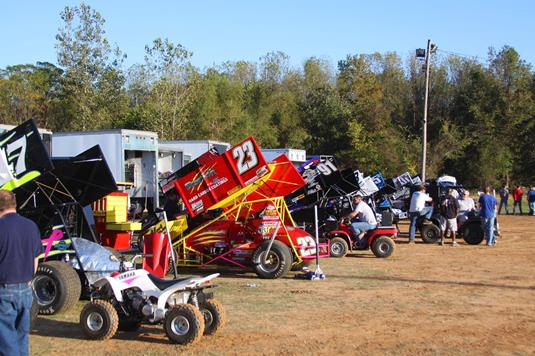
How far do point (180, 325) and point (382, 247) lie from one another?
30.8ft

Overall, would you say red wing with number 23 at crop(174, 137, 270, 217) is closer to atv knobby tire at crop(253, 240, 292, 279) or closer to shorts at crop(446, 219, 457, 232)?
atv knobby tire at crop(253, 240, 292, 279)

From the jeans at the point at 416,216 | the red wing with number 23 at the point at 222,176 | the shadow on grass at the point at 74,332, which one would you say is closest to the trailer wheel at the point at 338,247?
the red wing with number 23 at the point at 222,176

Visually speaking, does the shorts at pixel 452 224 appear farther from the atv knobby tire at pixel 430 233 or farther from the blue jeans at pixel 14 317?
the blue jeans at pixel 14 317

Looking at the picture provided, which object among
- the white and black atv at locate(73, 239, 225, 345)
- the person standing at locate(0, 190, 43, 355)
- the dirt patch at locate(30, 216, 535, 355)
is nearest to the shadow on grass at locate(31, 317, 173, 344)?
the dirt patch at locate(30, 216, 535, 355)

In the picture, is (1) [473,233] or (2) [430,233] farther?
(2) [430,233]

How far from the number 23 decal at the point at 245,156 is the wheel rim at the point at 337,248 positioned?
4419mm

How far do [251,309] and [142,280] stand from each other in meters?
2.19

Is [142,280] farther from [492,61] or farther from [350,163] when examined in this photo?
[492,61]

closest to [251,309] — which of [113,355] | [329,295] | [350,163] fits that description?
[329,295]

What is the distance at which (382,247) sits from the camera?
15.8 meters

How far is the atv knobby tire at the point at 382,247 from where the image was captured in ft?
51.6

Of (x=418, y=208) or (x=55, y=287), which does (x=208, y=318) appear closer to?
(x=55, y=287)

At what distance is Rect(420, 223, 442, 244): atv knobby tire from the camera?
19.7 metres

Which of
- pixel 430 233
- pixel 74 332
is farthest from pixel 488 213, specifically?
pixel 74 332
